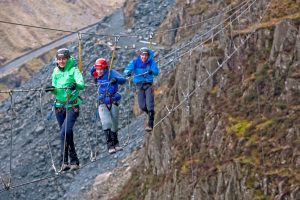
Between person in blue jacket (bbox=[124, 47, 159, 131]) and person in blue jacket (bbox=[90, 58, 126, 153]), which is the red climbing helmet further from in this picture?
person in blue jacket (bbox=[124, 47, 159, 131])

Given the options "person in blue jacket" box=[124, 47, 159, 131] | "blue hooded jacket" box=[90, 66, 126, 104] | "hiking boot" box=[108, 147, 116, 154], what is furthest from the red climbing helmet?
"hiking boot" box=[108, 147, 116, 154]

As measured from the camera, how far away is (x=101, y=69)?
1752 cm

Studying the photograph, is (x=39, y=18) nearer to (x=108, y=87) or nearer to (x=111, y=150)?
(x=111, y=150)

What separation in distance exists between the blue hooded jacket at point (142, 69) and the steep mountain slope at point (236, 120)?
15.6 metres

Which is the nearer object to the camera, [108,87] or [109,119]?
[108,87]

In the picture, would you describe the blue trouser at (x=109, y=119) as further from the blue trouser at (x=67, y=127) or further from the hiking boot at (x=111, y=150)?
the blue trouser at (x=67, y=127)

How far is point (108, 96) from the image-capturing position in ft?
59.1

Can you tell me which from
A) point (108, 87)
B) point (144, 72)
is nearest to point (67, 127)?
point (108, 87)

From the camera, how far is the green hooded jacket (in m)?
16.0

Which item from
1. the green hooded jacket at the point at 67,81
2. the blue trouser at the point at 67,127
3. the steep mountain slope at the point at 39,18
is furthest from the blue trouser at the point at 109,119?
the steep mountain slope at the point at 39,18

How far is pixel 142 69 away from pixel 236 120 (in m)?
20.1

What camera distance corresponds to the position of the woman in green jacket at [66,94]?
1599 centimetres

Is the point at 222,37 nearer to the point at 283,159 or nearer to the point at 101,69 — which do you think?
the point at 283,159

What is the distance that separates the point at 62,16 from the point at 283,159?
143450mm
